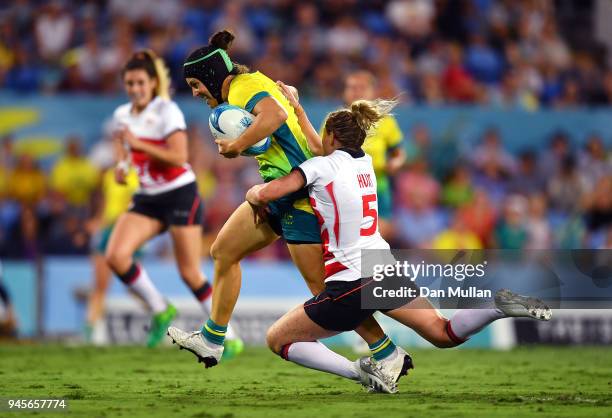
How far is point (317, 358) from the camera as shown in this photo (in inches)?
286

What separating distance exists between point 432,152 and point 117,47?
4538 mm

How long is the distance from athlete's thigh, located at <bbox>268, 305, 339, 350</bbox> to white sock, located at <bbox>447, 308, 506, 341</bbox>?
764mm

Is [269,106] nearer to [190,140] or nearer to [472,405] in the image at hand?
[472,405]

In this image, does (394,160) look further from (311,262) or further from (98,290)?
(98,290)

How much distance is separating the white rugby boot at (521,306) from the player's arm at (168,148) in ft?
12.5

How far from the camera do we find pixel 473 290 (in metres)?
7.71

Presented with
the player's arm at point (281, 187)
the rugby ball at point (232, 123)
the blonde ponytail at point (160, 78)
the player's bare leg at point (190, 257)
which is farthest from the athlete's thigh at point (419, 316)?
the blonde ponytail at point (160, 78)

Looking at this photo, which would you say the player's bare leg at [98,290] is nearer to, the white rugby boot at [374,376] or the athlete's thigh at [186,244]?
the athlete's thigh at [186,244]

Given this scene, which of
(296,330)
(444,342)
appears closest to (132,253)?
(296,330)

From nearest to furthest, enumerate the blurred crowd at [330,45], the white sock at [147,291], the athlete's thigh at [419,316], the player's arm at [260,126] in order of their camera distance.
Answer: the player's arm at [260,126] < the athlete's thigh at [419,316] < the white sock at [147,291] < the blurred crowd at [330,45]

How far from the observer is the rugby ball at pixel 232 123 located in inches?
287

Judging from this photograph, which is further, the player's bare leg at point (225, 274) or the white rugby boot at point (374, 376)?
the player's bare leg at point (225, 274)

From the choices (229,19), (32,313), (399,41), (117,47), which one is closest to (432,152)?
(399,41)

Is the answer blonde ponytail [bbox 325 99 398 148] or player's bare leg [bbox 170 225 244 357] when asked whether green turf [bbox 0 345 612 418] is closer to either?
player's bare leg [bbox 170 225 244 357]
